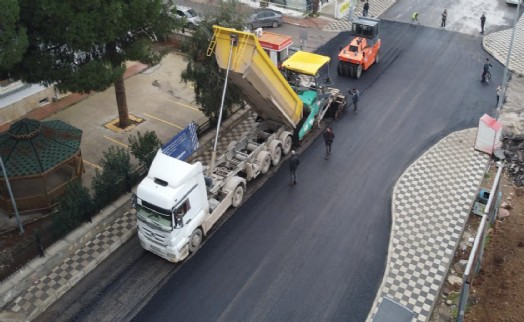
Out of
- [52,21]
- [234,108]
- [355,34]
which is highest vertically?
[52,21]

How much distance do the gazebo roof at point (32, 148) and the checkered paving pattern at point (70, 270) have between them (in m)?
3.50

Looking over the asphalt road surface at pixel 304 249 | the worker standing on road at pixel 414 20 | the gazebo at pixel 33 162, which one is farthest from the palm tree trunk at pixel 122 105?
the worker standing on road at pixel 414 20

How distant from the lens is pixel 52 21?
58.3ft

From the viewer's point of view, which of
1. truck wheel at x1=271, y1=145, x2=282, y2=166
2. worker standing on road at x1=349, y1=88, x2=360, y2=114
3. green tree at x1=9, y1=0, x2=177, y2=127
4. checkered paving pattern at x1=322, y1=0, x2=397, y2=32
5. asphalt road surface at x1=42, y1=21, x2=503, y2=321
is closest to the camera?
asphalt road surface at x1=42, y1=21, x2=503, y2=321

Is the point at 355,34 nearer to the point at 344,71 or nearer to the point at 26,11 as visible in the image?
the point at 344,71

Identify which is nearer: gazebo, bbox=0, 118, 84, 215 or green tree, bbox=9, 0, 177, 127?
green tree, bbox=9, 0, 177, 127

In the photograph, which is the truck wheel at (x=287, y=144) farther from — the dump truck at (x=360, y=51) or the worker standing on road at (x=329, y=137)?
the dump truck at (x=360, y=51)

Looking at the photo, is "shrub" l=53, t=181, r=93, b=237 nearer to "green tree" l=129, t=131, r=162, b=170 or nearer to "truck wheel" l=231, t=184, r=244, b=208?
"green tree" l=129, t=131, r=162, b=170

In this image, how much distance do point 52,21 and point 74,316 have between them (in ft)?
33.5

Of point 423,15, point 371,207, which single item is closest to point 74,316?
point 371,207

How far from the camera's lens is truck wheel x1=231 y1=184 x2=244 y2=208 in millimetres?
19500

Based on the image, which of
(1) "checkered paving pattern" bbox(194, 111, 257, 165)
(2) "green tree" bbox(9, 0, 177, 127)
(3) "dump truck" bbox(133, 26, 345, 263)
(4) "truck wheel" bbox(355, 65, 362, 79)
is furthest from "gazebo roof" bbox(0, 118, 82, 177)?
(4) "truck wheel" bbox(355, 65, 362, 79)

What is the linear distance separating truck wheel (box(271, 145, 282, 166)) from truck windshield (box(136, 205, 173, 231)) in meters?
6.98

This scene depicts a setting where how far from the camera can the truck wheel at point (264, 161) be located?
21.0 m
